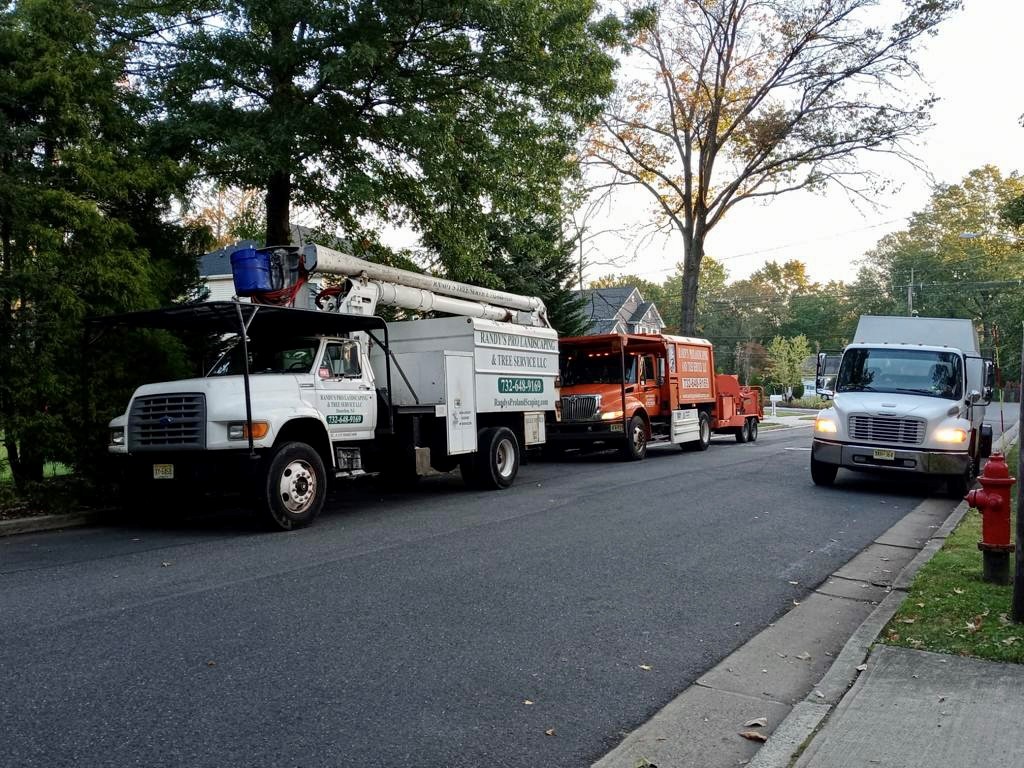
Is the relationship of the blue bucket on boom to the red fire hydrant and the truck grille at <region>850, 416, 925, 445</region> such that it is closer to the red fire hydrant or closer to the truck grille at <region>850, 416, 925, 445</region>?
the red fire hydrant

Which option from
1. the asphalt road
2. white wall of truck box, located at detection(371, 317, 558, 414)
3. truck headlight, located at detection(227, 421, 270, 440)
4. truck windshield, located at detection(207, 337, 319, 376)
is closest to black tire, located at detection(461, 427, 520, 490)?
white wall of truck box, located at detection(371, 317, 558, 414)

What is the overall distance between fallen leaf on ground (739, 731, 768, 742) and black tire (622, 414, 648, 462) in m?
14.2

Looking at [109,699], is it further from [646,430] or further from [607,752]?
[646,430]

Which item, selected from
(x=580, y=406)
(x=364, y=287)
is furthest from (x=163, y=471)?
(x=580, y=406)

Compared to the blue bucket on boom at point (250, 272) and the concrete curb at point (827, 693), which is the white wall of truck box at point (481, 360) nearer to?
the blue bucket on boom at point (250, 272)

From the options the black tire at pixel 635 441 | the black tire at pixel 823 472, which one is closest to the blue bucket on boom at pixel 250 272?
the black tire at pixel 823 472

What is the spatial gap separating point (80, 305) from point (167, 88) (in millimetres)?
4567

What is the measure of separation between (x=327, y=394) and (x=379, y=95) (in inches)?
230

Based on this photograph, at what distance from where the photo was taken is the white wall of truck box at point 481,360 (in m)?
12.4

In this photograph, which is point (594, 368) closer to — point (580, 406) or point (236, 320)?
point (580, 406)

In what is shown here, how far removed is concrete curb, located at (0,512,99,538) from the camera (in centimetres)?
970

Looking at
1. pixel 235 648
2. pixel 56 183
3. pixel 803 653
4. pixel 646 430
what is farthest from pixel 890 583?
pixel 646 430

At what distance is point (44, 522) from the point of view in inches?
397

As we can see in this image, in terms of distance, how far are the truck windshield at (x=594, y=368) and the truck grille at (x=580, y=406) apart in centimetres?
64
